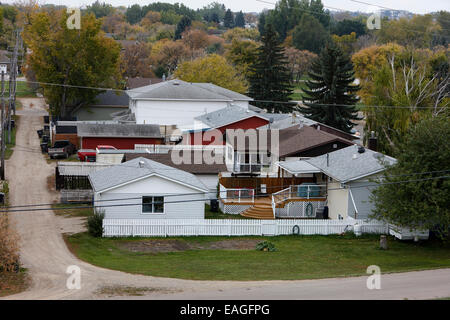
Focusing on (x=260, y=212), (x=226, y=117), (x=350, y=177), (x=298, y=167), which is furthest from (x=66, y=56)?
(x=350, y=177)

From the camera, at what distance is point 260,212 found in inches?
1449

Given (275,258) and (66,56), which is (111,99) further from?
(275,258)

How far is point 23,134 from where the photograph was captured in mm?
63781

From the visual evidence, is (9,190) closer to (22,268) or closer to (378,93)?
(22,268)

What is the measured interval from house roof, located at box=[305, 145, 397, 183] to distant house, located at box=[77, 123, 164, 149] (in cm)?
1977

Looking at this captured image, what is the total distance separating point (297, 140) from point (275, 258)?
16.2 metres

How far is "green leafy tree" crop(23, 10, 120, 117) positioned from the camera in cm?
6650

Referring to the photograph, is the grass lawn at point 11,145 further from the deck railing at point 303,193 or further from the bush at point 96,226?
the deck railing at point 303,193

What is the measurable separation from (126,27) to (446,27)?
95051mm

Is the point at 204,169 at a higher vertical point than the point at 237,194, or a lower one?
higher

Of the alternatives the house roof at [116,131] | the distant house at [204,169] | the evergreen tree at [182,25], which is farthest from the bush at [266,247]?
the evergreen tree at [182,25]

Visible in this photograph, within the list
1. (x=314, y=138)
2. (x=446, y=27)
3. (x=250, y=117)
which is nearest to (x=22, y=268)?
(x=314, y=138)

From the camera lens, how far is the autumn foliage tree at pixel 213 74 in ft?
271

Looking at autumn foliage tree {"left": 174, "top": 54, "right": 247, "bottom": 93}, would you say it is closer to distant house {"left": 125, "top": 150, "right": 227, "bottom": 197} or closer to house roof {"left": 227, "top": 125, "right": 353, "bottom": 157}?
house roof {"left": 227, "top": 125, "right": 353, "bottom": 157}
